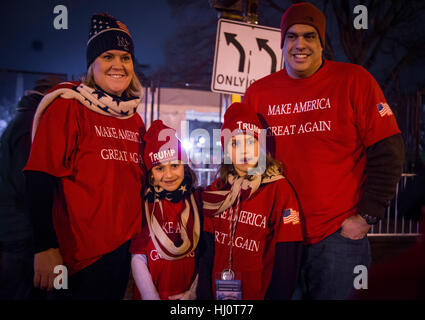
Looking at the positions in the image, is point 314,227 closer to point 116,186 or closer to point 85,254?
point 116,186

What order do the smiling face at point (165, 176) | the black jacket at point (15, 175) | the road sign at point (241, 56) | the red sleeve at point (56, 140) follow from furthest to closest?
the road sign at point (241, 56) < the black jacket at point (15, 175) < the smiling face at point (165, 176) < the red sleeve at point (56, 140)

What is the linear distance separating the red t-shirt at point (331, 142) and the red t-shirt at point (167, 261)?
93 cm

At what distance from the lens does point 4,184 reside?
9.69ft

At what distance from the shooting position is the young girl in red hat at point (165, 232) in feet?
8.58

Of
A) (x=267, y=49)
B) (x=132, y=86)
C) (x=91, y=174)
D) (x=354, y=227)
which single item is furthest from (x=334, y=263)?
(x=267, y=49)

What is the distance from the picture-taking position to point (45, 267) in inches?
88.2

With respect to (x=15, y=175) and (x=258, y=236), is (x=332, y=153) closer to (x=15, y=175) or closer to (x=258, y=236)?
(x=258, y=236)

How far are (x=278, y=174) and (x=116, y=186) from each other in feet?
3.91

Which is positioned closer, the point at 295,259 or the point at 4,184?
the point at 295,259

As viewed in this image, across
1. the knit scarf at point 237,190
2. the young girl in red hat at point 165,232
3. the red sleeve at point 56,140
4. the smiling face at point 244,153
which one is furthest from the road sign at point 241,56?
the red sleeve at point 56,140

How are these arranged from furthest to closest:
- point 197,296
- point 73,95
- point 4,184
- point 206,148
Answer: point 206,148 < point 4,184 < point 197,296 < point 73,95

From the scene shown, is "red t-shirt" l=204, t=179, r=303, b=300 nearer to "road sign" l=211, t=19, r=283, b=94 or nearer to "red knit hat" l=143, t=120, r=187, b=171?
"red knit hat" l=143, t=120, r=187, b=171

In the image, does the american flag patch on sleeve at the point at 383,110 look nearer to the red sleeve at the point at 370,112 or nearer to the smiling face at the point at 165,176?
the red sleeve at the point at 370,112
